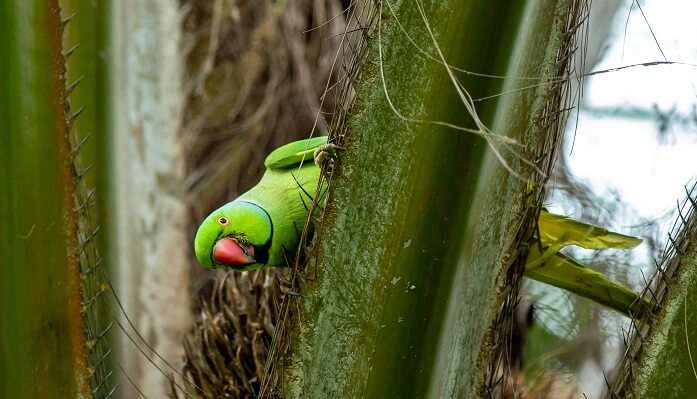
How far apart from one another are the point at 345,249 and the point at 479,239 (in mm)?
188

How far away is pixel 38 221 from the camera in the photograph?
4.25ft

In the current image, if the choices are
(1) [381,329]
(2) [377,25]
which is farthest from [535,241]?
(2) [377,25]

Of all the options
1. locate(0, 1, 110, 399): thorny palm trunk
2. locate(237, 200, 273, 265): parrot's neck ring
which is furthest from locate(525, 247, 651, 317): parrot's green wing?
locate(0, 1, 110, 399): thorny palm trunk

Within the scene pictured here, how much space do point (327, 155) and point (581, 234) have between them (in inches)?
24.9

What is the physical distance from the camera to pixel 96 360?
136 cm

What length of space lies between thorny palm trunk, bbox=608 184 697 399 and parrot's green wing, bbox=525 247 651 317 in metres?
0.24

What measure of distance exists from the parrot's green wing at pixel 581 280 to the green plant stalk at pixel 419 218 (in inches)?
12.1

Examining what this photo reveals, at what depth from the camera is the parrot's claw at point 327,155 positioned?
117 centimetres

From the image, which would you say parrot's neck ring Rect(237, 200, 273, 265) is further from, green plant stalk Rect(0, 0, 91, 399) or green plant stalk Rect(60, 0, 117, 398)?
green plant stalk Rect(0, 0, 91, 399)

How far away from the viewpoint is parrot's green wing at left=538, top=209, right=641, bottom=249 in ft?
5.16

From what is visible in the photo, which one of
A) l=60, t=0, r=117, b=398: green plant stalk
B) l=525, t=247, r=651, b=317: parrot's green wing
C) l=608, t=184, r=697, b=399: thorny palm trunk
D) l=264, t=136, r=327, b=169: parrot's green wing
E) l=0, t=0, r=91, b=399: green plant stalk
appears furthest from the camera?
l=264, t=136, r=327, b=169: parrot's green wing

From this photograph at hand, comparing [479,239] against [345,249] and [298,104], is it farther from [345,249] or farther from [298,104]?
[298,104]

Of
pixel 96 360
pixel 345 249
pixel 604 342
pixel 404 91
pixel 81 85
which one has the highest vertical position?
pixel 404 91

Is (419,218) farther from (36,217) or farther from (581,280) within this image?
(36,217)
